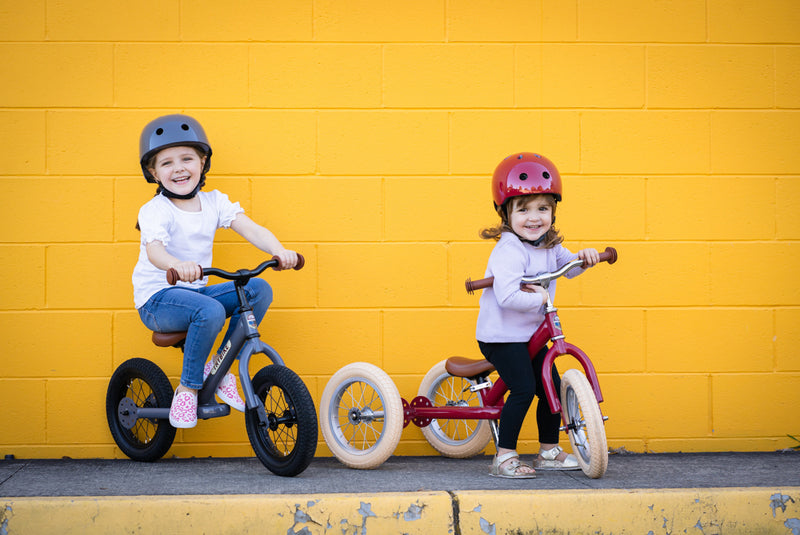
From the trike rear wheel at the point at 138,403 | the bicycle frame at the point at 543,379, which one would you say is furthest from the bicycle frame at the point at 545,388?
the trike rear wheel at the point at 138,403

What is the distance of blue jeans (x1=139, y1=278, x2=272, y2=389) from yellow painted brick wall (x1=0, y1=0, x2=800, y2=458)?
1.48ft

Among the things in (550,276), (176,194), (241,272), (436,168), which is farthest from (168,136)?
(550,276)

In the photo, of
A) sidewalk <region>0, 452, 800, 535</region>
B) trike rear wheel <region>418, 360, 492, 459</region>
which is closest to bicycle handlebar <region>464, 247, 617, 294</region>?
trike rear wheel <region>418, 360, 492, 459</region>

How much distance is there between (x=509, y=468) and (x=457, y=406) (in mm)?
477

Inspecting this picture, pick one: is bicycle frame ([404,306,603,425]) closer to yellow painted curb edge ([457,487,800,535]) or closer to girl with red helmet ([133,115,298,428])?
yellow painted curb edge ([457,487,800,535])

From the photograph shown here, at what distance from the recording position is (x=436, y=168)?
428 centimetres

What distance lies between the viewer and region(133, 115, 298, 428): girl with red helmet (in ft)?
11.9

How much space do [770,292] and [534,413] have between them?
4.62ft

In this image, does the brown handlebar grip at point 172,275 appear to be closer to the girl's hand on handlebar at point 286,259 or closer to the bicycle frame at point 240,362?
the bicycle frame at point 240,362

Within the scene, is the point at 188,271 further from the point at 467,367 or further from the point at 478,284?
the point at 467,367

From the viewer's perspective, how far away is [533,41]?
430 cm

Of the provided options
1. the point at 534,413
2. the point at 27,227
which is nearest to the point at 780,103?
the point at 534,413

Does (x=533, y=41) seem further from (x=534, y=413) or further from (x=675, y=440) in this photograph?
(x=675, y=440)

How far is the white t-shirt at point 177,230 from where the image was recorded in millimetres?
3709
